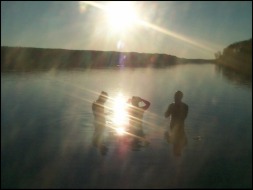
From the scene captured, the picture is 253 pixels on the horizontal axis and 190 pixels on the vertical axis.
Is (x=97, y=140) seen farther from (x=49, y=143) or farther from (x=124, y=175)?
(x=124, y=175)

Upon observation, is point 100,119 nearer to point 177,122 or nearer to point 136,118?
point 136,118

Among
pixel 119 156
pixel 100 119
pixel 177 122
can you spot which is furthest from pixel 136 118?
pixel 119 156

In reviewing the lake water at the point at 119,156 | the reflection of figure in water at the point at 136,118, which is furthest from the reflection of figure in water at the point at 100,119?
the reflection of figure in water at the point at 136,118

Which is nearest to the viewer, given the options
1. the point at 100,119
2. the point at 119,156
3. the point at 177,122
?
the point at 119,156

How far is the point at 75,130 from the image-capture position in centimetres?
1786

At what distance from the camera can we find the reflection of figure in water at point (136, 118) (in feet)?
50.6

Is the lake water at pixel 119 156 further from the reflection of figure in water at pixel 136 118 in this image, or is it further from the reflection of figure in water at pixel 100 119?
the reflection of figure in water at pixel 136 118

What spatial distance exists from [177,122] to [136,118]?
3011 millimetres

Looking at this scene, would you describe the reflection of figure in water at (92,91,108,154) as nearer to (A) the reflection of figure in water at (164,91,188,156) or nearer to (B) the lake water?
(B) the lake water

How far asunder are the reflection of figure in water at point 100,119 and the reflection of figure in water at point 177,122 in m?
2.39

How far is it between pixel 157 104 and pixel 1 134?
13.7m

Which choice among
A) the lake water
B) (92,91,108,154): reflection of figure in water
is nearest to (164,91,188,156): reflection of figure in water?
the lake water

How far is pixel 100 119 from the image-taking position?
14.8 m

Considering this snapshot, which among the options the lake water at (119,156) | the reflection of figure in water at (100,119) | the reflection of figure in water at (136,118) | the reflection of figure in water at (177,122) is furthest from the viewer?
the reflection of figure in water at (136,118)
